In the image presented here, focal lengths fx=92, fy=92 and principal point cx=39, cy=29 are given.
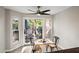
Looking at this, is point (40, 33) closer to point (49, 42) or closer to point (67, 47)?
point (49, 42)

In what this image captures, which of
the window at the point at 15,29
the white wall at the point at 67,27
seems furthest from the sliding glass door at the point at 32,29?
the white wall at the point at 67,27

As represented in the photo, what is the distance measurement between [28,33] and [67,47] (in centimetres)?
57

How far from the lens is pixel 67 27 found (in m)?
1.34

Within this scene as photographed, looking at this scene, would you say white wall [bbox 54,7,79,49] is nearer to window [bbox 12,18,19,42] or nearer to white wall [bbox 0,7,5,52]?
window [bbox 12,18,19,42]

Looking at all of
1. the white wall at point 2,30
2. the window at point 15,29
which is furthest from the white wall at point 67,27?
the white wall at point 2,30

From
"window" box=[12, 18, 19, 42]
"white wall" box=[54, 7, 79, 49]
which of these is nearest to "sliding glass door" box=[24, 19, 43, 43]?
"window" box=[12, 18, 19, 42]

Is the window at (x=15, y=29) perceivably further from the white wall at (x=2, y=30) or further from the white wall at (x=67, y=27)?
the white wall at (x=67, y=27)

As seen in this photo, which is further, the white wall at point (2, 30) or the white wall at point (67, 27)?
the white wall at point (67, 27)

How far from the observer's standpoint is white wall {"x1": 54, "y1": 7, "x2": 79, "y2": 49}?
4.12 ft

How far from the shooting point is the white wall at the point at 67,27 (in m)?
1.26

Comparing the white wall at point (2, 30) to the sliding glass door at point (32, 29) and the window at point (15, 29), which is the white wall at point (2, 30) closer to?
the window at point (15, 29)

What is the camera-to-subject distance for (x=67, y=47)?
1.24m
